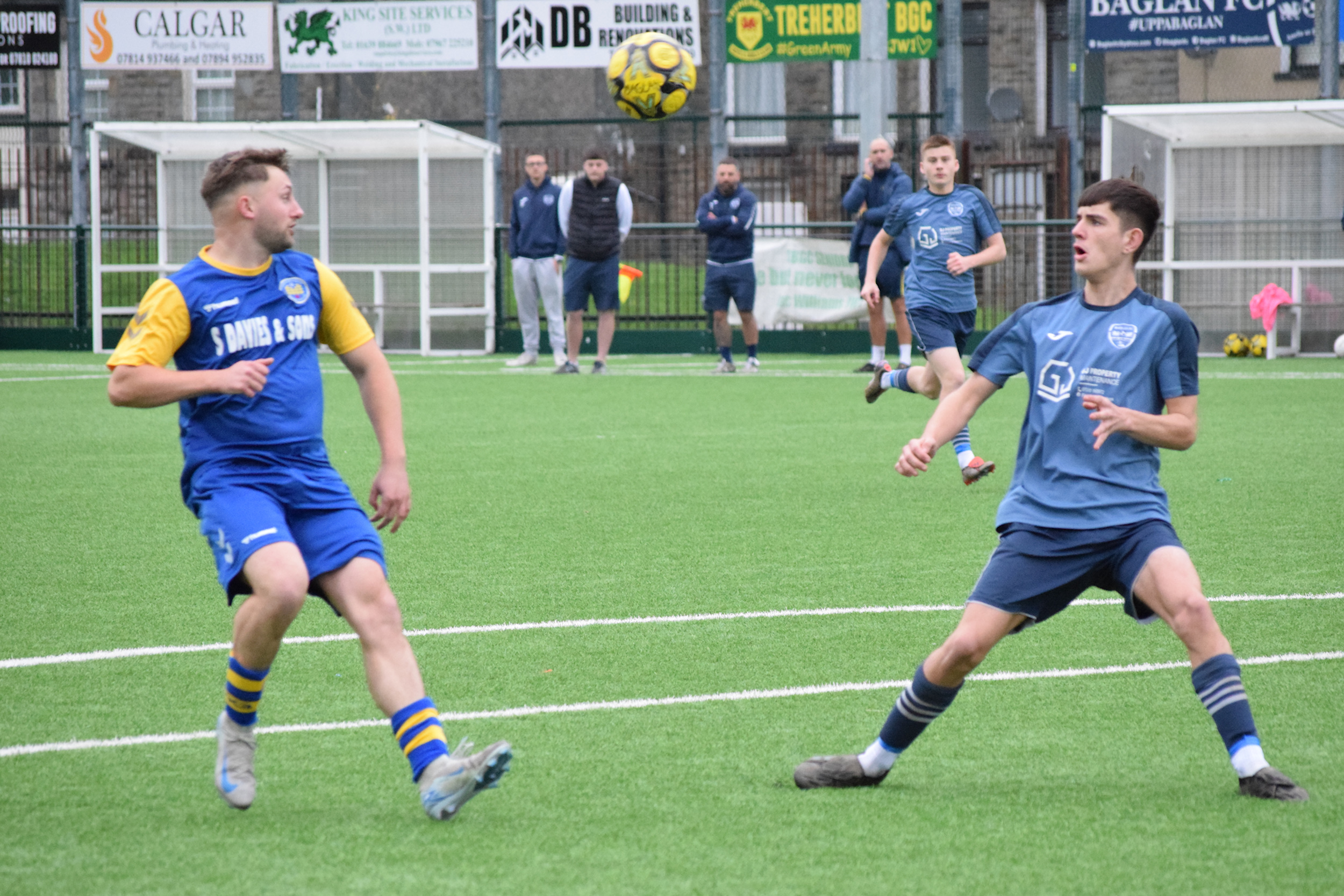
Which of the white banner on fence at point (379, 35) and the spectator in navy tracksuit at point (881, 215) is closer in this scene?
the spectator in navy tracksuit at point (881, 215)

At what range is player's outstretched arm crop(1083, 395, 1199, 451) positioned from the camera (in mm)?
3943

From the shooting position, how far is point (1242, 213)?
19594 mm

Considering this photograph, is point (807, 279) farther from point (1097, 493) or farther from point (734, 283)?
point (1097, 493)

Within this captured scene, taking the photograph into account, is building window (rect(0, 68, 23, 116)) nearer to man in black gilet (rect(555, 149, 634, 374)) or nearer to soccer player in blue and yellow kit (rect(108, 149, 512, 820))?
man in black gilet (rect(555, 149, 634, 374))

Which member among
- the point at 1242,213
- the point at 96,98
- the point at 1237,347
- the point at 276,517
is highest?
the point at 96,98

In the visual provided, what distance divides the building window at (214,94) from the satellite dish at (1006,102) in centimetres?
1569

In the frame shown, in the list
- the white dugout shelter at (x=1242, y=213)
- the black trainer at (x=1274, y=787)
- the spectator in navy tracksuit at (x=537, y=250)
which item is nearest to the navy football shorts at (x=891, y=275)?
the spectator in navy tracksuit at (x=537, y=250)

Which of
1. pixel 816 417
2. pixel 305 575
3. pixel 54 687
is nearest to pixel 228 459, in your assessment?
pixel 305 575

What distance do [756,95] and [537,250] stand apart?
1421cm

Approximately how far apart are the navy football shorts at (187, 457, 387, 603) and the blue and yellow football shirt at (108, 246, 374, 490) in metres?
0.06

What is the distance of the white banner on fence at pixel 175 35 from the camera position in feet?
73.9

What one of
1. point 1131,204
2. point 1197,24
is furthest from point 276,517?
point 1197,24

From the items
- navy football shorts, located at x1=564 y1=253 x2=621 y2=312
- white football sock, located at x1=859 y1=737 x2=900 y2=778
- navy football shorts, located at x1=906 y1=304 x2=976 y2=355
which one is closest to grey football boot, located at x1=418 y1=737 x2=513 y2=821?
white football sock, located at x1=859 y1=737 x2=900 y2=778

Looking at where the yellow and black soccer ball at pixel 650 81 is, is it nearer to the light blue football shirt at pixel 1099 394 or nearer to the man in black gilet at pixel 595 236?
the man in black gilet at pixel 595 236
